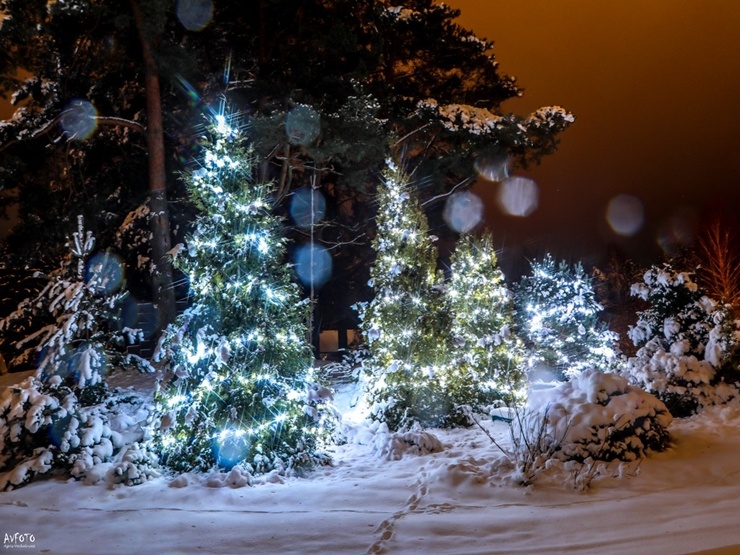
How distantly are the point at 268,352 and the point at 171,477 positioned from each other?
1870 millimetres

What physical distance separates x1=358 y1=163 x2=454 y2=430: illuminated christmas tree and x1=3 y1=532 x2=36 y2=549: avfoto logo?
5353 millimetres

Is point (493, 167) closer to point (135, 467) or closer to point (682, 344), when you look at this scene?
point (682, 344)

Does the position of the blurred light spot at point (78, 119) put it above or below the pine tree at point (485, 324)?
above

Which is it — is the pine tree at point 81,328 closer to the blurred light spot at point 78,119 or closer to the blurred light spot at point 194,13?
the blurred light spot at point 78,119

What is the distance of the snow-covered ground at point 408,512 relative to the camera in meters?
4.76

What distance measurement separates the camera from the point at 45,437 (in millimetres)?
7102

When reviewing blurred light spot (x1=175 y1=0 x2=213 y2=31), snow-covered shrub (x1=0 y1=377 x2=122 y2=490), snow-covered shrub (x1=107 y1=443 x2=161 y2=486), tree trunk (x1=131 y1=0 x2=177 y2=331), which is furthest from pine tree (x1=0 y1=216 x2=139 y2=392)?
blurred light spot (x1=175 y1=0 x2=213 y2=31)

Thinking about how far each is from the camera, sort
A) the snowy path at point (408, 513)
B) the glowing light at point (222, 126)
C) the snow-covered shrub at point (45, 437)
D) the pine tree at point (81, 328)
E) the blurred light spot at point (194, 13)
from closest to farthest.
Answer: the snowy path at point (408, 513) < the snow-covered shrub at point (45, 437) < the glowing light at point (222, 126) < the pine tree at point (81, 328) < the blurred light spot at point (194, 13)

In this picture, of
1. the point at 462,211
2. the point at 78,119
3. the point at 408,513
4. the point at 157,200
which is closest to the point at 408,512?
the point at 408,513

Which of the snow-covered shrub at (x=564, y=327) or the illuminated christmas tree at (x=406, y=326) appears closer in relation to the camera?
the illuminated christmas tree at (x=406, y=326)

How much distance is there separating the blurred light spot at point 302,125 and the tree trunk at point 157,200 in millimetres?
2846

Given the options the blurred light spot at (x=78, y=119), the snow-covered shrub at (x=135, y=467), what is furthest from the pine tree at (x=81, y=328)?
the blurred light spot at (x=78, y=119)

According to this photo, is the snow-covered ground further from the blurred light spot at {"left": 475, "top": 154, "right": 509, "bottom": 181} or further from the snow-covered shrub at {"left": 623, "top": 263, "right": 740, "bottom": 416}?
the blurred light spot at {"left": 475, "top": 154, "right": 509, "bottom": 181}

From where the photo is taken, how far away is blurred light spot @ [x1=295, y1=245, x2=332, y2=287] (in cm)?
1934
